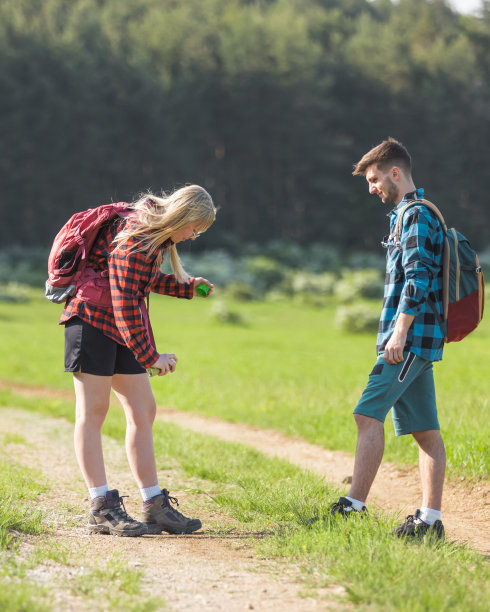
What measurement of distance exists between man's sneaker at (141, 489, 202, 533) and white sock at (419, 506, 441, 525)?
136cm

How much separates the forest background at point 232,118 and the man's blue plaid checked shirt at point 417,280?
4411 centimetres

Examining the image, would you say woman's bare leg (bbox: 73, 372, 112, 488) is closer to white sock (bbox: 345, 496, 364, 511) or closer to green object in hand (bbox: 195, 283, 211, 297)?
green object in hand (bbox: 195, 283, 211, 297)

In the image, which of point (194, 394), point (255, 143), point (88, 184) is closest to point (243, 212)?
point (255, 143)

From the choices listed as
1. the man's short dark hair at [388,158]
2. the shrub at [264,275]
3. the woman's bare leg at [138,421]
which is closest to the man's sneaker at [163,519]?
the woman's bare leg at [138,421]

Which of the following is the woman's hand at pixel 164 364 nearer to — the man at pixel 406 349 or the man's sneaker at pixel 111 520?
the man's sneaker at pixel 111 520

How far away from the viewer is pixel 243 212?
6656cm

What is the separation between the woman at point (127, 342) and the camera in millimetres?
4531

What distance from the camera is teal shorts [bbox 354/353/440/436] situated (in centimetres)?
452

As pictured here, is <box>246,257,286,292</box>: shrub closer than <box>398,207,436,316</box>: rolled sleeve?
No

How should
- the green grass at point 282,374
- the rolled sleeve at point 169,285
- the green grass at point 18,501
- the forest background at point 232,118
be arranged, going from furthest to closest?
1. the forest background at point 232,118
2. the green grass at point 282,374
3. the rolled sleeve at point 169,285
4. the green grass at point 18,501

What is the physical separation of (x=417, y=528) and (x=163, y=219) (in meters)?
2.31

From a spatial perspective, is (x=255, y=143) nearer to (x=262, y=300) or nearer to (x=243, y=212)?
(x=243, y=212)

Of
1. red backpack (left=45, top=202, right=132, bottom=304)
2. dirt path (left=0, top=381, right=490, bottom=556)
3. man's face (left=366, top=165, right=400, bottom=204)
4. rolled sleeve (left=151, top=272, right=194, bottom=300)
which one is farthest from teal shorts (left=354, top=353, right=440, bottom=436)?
red backpack (left=45, top=202, right=132, bottom=304)

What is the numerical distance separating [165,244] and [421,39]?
94203 mm
